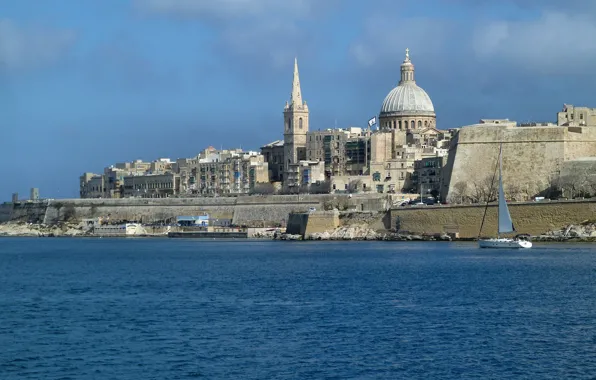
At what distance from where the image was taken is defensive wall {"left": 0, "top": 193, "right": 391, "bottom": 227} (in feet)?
206

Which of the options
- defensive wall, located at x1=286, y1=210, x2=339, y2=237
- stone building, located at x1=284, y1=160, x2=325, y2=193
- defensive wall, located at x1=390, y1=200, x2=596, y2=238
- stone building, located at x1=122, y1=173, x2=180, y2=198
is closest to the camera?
defensive wall, located at x1=390, y1=200, x2=596, y2=238

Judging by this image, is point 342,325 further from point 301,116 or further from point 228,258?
point 301,116

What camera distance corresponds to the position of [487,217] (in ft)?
154

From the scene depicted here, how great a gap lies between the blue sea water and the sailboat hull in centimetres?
478

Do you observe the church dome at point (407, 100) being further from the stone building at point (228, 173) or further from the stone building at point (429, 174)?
the stone building at point (429, 174)

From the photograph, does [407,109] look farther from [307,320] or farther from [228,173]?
[307,320]

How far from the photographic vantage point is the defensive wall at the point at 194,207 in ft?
206

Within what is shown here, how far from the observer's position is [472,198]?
52281 mm

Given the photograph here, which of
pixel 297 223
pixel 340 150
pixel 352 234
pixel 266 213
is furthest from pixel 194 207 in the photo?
pixel 352 234

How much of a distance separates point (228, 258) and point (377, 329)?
21.8 meters

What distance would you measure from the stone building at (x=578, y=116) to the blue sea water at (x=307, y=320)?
2479cm

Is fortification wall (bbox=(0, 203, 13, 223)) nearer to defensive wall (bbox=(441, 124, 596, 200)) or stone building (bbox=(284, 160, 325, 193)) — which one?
stone building (bbox=(284, 160, 325, 193))

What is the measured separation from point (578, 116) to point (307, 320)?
42277 millimetres

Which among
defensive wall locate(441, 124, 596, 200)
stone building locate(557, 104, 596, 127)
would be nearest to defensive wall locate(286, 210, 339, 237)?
defensive wall locate(441, 124, 596, 200)
